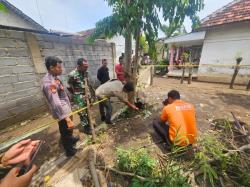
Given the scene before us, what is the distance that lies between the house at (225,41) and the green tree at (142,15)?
21.6ft

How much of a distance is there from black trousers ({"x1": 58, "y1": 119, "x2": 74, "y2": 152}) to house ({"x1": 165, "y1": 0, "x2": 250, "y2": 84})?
8371 millimetres

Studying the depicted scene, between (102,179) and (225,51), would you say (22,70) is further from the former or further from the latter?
(225,51)

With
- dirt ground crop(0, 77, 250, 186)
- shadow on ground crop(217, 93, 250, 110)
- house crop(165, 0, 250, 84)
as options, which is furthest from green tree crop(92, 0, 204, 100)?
house crop(165, 0, 250, 84)

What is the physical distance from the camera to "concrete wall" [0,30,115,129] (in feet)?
12.2

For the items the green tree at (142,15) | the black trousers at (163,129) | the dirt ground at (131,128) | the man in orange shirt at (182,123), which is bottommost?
the dirt ground at (131,128)

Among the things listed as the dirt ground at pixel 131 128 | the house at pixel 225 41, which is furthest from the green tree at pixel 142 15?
the house at pixel 225 41

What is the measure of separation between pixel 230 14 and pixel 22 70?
34.0 feet

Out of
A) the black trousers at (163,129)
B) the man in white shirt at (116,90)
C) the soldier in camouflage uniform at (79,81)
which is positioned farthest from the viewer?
the man in white shirt at (116,90)

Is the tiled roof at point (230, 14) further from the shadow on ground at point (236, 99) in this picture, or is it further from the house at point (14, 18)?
the house at point (14, 18)

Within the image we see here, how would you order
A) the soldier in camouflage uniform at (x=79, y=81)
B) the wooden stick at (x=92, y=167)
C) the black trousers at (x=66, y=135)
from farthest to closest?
the soldier in camouflage uniform at (x=79, y=81)
the black trousers at (x=66, y=135)
the wooden stick at (x=92, y=167)

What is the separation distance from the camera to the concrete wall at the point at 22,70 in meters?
3.71

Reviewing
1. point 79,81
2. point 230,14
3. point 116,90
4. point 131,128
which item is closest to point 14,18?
point 79,81

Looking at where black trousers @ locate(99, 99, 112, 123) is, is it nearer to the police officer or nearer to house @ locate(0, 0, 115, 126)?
the police officer

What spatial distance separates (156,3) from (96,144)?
296 cm
